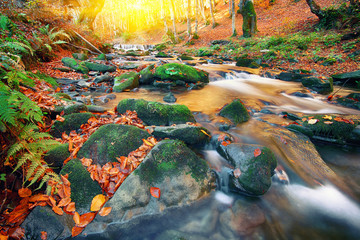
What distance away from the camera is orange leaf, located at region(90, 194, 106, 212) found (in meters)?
2.41

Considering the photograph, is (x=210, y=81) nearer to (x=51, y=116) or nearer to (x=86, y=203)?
(x=51, y=116)

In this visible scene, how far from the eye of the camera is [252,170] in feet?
9.89

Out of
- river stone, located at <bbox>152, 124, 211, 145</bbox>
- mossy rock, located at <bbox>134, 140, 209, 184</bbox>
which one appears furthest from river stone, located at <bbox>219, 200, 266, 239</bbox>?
river stone, located at <bbox>152, 124, 211, 145</bbox>

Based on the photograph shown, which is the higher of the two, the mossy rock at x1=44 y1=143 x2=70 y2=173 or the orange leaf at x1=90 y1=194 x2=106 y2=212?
the mossy rock at x1=44 y1=143 x2=70 y2=173

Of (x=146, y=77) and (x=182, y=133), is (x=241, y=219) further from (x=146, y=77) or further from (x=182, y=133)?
(x=146, y=77)

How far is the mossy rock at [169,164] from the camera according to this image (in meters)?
2.77

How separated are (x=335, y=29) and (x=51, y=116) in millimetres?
18261

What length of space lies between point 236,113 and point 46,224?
488 centimetres

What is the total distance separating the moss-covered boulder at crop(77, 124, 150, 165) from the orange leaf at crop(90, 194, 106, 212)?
1.90 feet

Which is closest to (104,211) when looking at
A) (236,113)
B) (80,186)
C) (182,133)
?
(80,186)

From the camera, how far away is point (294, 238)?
98.1 inches

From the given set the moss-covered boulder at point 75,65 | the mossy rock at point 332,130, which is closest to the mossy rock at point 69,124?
the mossy rock at point 332,130

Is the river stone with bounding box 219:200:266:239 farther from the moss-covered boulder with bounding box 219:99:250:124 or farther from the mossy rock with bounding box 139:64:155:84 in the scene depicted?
the mossy rock with bounding box 139:64:155:84

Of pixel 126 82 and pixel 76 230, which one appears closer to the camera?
pixel 76 230
